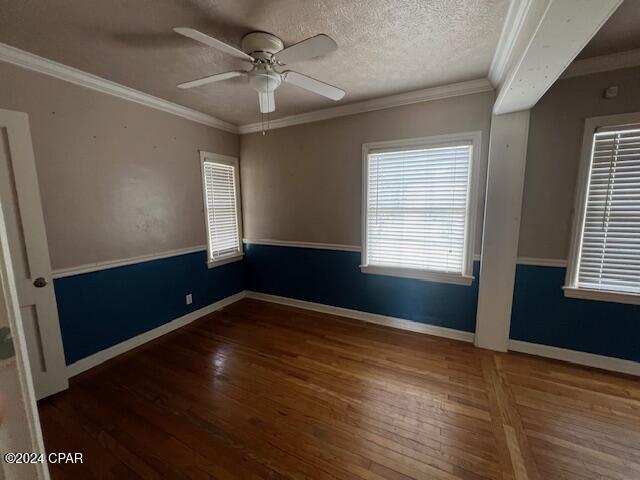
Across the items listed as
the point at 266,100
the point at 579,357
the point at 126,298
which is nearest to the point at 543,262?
the point at 579,357

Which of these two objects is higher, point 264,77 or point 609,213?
point 264,77

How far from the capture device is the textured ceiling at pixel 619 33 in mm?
1557

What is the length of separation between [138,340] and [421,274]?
10.3 feet

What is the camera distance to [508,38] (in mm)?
1731

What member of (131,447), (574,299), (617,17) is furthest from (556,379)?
(131,447)

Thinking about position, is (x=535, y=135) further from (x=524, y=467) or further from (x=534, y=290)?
(x=524, y=467)

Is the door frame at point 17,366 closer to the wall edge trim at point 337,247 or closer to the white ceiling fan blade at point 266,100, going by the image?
the white ceiling fan blade at point 266,100

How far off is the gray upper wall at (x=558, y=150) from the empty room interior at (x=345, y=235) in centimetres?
2

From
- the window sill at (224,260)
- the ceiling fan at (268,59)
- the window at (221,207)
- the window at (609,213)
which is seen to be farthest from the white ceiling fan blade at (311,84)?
the window sill at (224,260)

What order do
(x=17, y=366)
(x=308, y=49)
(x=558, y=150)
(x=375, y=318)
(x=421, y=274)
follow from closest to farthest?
1. (x=17, y=366)
2. (x=308, y=49)
3. (x=558, y=150)
4. (x=421, y=274)
5. (x=375, y=318)

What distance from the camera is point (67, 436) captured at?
1.70 m

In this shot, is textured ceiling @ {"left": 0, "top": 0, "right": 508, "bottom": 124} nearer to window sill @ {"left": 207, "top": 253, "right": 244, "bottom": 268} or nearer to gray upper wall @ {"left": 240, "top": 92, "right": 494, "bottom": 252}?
gray upper wall @ {"left": 240, "top": 92, "right": 494, "bottom": 252}

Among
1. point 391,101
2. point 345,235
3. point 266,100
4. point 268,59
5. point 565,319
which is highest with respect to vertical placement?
point 391,101

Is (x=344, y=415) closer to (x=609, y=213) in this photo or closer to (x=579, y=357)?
(x=579, y=357)
